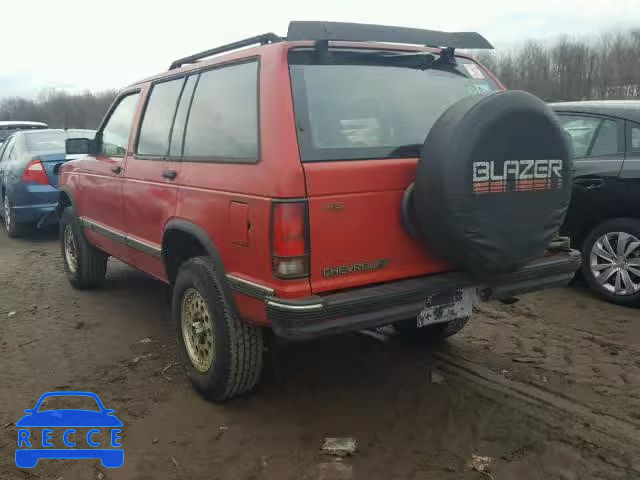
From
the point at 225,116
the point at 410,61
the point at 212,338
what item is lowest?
the point at 212,338

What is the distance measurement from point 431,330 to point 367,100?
1917 millimetres

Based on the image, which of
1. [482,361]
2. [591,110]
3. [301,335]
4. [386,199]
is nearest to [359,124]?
[386,199]

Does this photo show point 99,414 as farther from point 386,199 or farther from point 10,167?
point 10,167

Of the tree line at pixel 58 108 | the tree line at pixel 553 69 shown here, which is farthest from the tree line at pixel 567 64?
the tree line at pixel 58 108

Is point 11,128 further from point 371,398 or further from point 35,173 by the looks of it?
point 371,398

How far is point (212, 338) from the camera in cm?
322

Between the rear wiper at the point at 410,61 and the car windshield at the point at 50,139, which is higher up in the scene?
the rear wiper at the point at 410,61

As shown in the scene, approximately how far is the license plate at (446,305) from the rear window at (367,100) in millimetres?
754

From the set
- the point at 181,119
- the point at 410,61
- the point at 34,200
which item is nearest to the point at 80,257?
the point at 181,119

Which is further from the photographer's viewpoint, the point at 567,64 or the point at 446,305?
the point at 567,64

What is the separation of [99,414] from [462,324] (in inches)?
96.5

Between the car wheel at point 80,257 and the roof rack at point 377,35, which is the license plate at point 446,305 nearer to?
the roof rack at point 377,35

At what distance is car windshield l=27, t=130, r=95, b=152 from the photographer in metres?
8.42

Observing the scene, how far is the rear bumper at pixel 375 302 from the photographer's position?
8.50 ft
